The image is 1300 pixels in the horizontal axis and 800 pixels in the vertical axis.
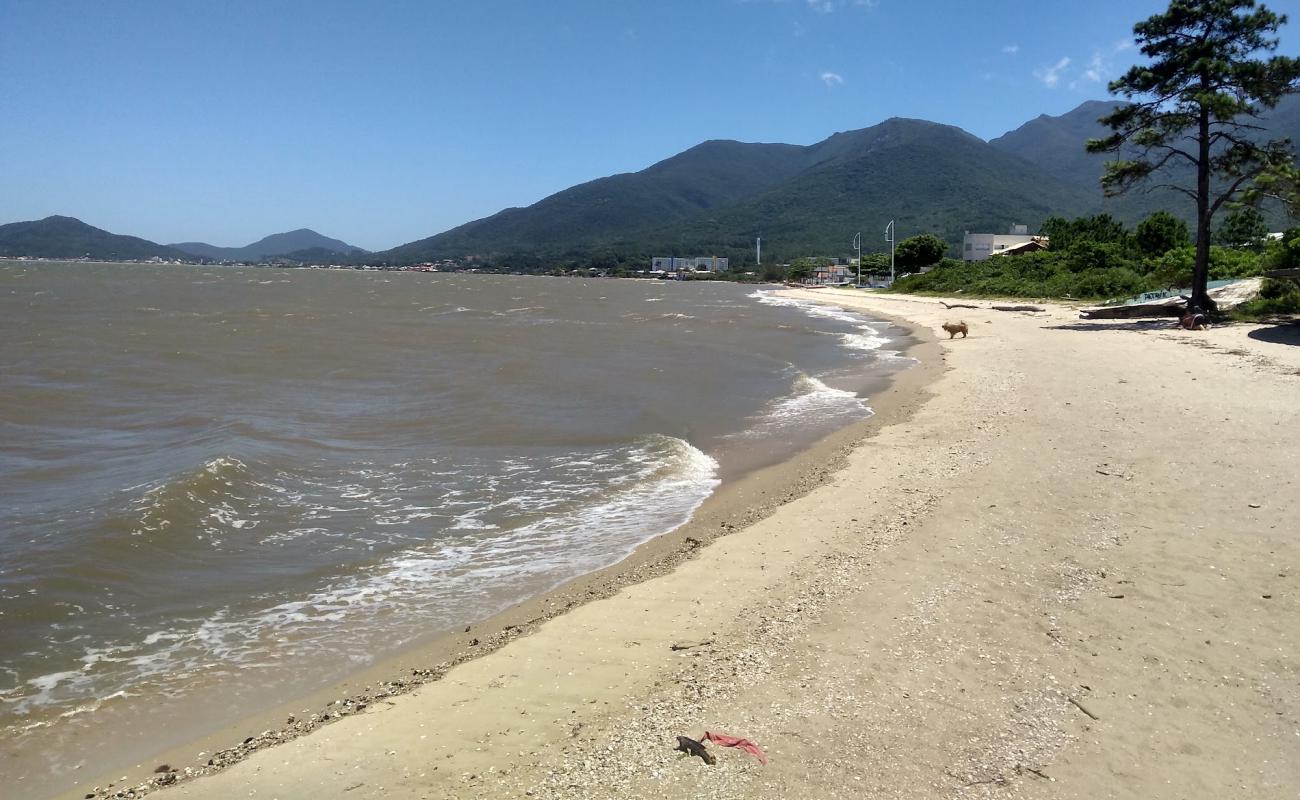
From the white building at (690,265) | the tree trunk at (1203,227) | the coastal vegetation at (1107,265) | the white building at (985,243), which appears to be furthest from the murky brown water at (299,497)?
the white building at (690,265)

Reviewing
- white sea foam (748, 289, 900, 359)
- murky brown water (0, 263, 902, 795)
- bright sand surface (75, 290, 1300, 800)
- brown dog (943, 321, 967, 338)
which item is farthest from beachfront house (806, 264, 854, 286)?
bright sand surface (75, 290, 1300, 800)

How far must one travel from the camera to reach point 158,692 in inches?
182

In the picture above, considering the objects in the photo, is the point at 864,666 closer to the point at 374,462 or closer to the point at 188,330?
the point at 374,462

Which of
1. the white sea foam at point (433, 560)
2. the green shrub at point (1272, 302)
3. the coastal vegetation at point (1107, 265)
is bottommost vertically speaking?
the white sea foam at point (433, 560)

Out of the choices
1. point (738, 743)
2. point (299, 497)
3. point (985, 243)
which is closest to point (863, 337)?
point (299, 497)

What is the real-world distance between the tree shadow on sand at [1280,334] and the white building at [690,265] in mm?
159078

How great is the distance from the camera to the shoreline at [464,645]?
379 centimetres

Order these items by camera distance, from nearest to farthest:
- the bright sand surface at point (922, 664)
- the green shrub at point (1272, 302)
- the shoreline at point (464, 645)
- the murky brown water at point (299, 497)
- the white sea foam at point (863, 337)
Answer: the bright sand surface at point (922, 664) < the shoreline at point (464, 645) < the murky brown water at point (299, 497) < the green shrub at point (1272, 302) < the white sea foam at point (863, 337)

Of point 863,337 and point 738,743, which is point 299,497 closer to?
point 738,743

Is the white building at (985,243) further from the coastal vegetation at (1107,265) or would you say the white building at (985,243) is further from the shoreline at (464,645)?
the shoreline at (464,645)

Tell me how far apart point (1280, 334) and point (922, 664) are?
649 inches

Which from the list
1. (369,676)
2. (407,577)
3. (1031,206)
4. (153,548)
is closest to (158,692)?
(369,676)

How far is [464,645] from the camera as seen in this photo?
4992 millimetres

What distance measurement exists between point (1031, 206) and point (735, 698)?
644 feet
